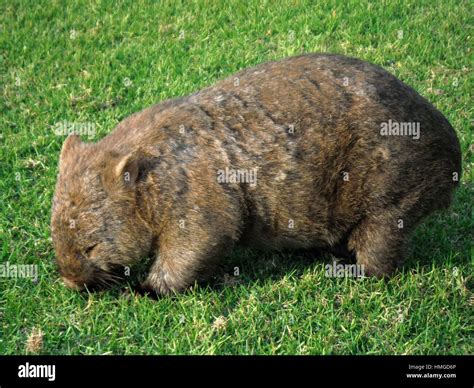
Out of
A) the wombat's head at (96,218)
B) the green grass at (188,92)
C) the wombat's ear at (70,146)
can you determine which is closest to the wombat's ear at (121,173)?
the wombat's head at (96,218)

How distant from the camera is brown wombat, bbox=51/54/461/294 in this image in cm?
434

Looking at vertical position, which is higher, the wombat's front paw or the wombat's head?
the wombat's head

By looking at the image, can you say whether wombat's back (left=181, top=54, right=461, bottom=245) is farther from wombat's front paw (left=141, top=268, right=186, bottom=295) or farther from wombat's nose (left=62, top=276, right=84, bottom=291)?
wombat's nose (left=62, top=276, right=84, bottom=291)

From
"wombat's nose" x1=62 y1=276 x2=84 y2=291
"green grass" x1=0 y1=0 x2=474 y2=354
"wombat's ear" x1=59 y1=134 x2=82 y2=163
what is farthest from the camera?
"wombat's ear" x1=59 y1=134 x2=82 y2=163

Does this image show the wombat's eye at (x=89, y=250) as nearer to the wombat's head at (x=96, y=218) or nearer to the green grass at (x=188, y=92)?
the wombat's head at (x=96, y=218)

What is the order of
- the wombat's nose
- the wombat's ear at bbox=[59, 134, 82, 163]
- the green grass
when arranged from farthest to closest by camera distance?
the wombat's ear at bbox=[59, 134, 82, 163]
the wombat's nose
the green grass

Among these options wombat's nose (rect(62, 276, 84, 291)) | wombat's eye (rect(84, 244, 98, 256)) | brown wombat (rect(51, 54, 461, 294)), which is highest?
brown wombat (rect(51, 54, 461, 294))

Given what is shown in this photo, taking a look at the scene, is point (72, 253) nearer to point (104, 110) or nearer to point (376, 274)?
point (376, 274)

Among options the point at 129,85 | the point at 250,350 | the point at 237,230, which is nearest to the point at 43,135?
the point at 129,85

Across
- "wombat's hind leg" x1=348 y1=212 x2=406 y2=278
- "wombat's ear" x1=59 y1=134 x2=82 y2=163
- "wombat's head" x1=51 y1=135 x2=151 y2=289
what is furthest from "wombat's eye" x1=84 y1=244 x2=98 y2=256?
"wombat's hind leg" x1=348 y1=212 x2=406 y2=278

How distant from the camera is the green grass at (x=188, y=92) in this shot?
4254mm

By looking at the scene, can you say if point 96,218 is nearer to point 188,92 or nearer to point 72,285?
point 72,285

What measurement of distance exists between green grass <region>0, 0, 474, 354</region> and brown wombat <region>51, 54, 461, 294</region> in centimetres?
28

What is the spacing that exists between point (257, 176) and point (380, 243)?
935 mm
